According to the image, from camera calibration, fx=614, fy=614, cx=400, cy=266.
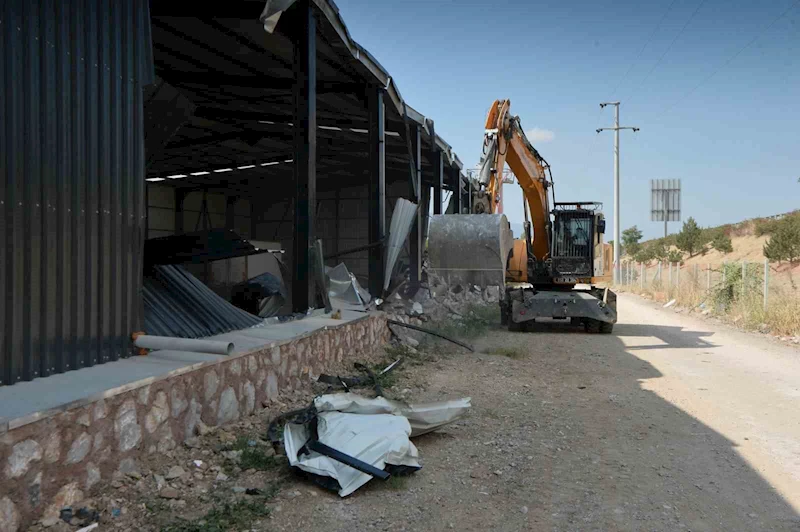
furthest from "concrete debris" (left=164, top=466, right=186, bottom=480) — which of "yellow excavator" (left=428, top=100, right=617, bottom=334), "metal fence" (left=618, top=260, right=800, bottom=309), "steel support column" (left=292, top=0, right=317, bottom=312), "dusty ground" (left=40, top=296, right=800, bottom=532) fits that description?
"metal fence" (left=618, top=260, right=800, bottom=309)

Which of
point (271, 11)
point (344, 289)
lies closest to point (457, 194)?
point (344, 289)

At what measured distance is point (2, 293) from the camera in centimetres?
362

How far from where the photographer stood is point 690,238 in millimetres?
55219

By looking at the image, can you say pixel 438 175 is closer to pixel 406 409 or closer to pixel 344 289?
pixel 344 289

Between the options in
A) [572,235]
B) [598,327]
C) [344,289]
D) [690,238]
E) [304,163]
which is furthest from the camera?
[690,238]

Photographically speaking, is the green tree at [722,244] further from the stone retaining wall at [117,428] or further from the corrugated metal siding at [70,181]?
the corrugated metal siding at [70,181]

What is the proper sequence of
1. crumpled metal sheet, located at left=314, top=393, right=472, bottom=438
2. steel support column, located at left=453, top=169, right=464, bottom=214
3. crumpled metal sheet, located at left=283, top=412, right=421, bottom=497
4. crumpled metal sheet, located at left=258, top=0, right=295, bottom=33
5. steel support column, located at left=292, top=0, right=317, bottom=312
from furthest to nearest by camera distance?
1. steel support column, located at left=453, top=169, right=464, bottom=214
2. steel support column, located at left=292, top=0, right=317, bottom=312
3. crumpled metal sheet, located at left=258, top=0, right=295, bottom=33
4. crumpled metal sheet, located at left=314, top=393, right=472, bottom=438
5. crumpled metal sheet, located at left=283, top=412, right=421, bottom=497

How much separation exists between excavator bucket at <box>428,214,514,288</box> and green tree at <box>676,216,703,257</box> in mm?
49116

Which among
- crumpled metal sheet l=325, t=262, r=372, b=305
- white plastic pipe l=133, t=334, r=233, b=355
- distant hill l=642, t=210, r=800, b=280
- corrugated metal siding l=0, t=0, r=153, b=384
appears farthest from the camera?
distant hill l=642, t=210, r=800, b=280

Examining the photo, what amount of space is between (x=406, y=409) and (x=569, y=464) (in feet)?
4.66

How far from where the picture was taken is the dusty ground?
390 cm

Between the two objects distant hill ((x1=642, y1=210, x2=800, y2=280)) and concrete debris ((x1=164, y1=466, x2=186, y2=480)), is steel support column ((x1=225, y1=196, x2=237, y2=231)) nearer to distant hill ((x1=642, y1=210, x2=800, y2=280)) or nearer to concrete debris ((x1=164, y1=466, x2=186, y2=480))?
concrete debris ((x1=164, y1=466, x2=186, y2=480))

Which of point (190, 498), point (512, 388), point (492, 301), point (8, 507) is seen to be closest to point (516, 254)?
point (492, 301)

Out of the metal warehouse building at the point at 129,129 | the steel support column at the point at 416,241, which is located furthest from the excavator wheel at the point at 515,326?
the metal warehouse building at the point at 129,129
